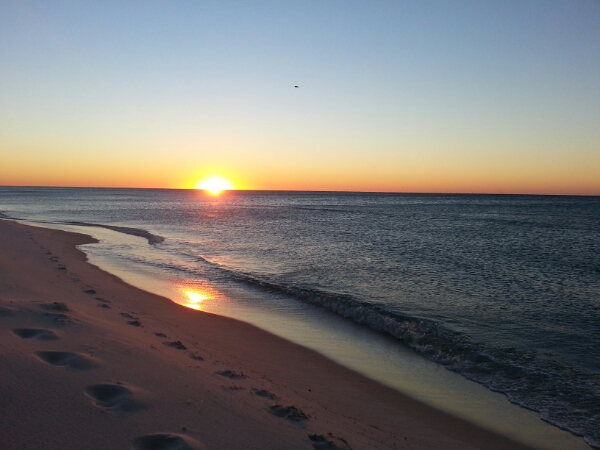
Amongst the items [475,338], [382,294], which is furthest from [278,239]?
[475,338]

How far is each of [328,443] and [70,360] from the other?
12.1 ft

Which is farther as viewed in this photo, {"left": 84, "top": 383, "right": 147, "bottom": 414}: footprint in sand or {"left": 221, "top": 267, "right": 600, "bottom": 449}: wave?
{"left": 221, "top": 267, "right": 600, "bottom": 449}: wave

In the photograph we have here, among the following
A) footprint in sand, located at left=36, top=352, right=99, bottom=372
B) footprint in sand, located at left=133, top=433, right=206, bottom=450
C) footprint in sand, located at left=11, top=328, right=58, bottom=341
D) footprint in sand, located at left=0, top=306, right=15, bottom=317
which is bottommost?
footprint in sand, located at left=133, top=433, right=206, bottom=450

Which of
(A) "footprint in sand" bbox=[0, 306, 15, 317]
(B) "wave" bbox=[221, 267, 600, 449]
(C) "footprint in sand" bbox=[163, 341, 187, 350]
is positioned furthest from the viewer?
(C) "footprint in sand" bbox=[163, 341, 187, 350]

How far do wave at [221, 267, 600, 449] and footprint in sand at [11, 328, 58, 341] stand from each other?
299 inches

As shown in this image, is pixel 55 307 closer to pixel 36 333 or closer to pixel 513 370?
pixel 36 333

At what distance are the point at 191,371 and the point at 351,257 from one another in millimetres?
17872

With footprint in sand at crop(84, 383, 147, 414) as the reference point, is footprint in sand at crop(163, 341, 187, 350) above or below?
below

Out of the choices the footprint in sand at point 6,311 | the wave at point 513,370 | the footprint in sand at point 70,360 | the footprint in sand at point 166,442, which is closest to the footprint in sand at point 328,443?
the footprint in sand at point 166,442

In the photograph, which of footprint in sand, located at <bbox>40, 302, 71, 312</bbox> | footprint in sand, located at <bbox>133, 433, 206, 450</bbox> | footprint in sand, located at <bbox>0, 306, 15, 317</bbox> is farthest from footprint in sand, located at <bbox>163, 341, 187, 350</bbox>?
footprint in sand, located at <bbox>133, 433, 206, 450</bbox>

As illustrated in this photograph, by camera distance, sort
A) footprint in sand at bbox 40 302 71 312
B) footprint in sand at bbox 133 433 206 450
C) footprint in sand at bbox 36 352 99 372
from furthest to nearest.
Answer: footprint in sand at bbox 40 302 71 312 < footprint in sand at bbox 36 352 99 372 < footprint in sand at bbox 133 433 206 450

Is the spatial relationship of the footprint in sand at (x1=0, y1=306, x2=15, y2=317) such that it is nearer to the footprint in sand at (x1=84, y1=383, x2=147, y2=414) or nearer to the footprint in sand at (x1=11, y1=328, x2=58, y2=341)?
the footprint in sand at (x1=11, y1=328, x2=58, y2=341)

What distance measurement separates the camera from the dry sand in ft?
15.1

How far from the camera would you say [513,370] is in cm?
920
